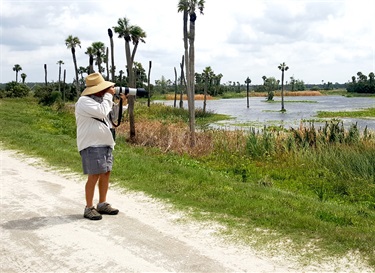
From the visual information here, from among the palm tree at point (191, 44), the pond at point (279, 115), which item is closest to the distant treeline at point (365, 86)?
the pond at point (279, 115)

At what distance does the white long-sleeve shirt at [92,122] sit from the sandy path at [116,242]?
1.04 m

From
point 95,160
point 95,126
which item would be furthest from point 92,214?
point 95,126

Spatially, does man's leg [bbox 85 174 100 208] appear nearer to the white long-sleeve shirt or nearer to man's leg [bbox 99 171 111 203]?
man's leg [bbox 99 171 111 203]

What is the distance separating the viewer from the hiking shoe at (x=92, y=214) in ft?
17.6

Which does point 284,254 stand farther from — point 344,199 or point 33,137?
point 33,137

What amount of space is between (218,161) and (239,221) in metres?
7.38

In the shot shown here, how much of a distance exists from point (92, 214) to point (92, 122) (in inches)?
47.5

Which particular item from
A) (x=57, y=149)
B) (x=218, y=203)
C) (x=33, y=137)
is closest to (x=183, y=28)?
(x=33, y=137)

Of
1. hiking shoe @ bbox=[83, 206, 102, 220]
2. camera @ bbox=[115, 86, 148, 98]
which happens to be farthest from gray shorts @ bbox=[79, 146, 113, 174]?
camera @ bbox=[115, 86, 148, 98]

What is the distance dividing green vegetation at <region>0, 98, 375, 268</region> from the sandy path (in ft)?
1.24

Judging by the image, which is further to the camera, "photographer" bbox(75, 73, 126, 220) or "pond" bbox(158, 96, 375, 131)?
"pond" bbox(158, 96, 375, 131)

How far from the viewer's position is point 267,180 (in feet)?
30.9

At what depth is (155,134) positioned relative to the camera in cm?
1686

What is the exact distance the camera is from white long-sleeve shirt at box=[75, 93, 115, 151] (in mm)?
5051
